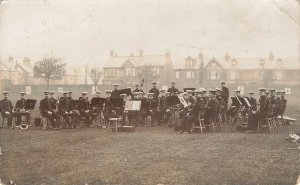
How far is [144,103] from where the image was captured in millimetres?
13172

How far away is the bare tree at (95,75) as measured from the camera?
12.8m

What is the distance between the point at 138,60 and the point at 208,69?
4818mm

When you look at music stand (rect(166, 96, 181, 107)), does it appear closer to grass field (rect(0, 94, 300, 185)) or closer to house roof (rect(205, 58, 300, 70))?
house roof (rect(205, 58, 300, 70))

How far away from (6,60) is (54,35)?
1.46 meters

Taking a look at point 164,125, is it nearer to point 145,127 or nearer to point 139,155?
point 145,127

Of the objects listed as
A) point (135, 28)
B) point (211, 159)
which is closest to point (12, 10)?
point (135, 28)

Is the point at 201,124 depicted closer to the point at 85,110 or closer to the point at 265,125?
the point at 265,125

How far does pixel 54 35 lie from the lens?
10055 millimetres

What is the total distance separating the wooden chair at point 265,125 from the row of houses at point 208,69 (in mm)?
1109

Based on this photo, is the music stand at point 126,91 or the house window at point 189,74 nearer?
the music stand at point 126,91

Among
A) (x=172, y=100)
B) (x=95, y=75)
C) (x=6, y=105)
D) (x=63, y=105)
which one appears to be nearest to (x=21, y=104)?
(x=6, y=105)

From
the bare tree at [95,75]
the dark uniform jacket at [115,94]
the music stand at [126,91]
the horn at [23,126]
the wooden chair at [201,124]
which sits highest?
the bare tree at [95,75]

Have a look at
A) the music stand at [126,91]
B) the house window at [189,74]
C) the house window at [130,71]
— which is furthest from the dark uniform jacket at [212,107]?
the house window at [189,74]

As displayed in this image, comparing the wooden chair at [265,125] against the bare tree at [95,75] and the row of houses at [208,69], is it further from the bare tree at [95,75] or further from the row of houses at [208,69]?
the bare tree at [95,75]
